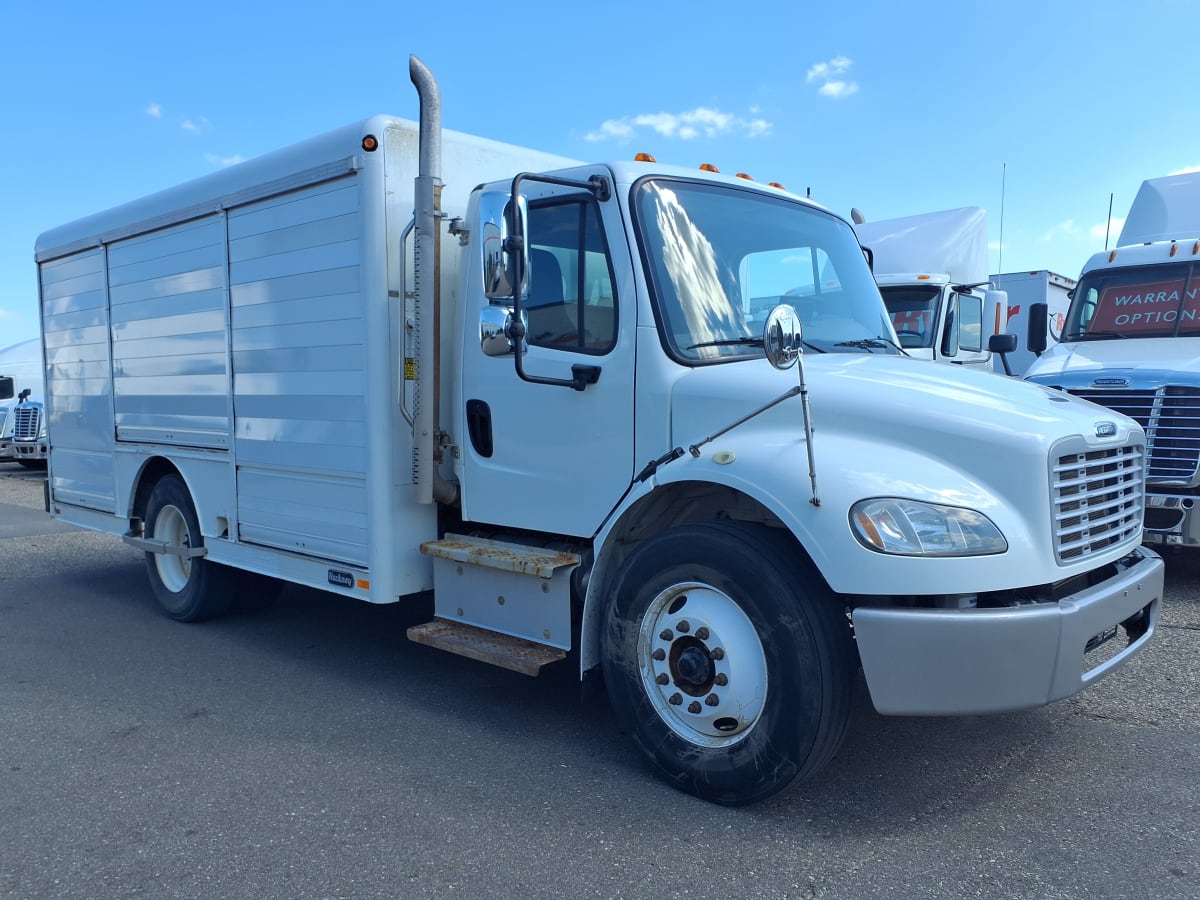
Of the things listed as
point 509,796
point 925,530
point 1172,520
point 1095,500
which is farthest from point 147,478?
point 1172,520

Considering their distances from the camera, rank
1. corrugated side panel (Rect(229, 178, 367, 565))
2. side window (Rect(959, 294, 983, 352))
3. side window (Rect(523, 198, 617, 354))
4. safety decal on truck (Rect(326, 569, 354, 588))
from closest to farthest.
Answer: side window (Rect(523, 198, 617, 354)) < corrugated side panel (Rect(229, 178, 367, 565)) < safety decal on truck (Rect(326, 569, 354, 588)) < side window (Rect(959, 294, 983, 352))

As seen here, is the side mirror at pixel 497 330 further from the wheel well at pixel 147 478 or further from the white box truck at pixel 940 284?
the white box truck at pixel 940 284

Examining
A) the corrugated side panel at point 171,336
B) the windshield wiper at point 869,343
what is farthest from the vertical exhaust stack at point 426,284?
the windshield wiper at point 869,343

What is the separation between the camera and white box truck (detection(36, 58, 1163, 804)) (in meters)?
3.34

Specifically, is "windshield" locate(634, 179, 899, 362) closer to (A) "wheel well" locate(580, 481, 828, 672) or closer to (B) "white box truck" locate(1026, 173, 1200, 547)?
(A) "wheel well" locate(580, 481, 828, 672)

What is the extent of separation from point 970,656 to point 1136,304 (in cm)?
634

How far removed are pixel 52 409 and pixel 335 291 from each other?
454 cm

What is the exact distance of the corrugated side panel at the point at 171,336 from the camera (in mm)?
Result: 6121

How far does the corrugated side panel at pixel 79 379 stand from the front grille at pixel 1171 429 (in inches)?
292

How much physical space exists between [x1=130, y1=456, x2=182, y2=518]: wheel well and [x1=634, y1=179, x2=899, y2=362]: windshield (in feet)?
14.1

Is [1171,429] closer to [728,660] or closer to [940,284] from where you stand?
[940,284]

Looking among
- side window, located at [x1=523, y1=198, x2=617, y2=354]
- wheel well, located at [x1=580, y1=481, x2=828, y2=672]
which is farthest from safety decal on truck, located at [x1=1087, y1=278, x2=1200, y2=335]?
side window, located at [x1=523, y1=198, x2=617, y2=354]

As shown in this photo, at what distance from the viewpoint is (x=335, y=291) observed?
16.9 feet

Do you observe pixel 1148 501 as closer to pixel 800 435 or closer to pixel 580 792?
pixel 800 435
